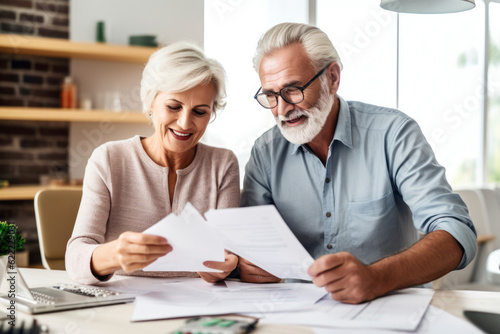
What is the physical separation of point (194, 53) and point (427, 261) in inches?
34.4

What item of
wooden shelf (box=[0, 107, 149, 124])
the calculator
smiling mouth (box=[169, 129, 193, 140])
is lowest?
the calculator

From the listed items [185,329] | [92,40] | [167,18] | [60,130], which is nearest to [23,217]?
[60,130]

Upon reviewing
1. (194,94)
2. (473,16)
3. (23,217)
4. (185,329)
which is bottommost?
(23,217)

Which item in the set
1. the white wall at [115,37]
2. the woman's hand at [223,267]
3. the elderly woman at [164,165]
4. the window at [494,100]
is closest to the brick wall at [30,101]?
the white wall at [115,37]

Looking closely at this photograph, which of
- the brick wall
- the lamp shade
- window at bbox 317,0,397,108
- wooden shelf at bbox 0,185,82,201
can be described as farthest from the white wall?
the lamp shade

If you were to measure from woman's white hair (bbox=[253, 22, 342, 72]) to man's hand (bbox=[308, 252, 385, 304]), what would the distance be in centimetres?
75

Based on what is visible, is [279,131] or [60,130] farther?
[60,130]

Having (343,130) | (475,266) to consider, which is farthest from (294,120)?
(475,266)

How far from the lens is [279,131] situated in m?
1.70

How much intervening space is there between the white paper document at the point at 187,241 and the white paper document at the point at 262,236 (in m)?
0.02

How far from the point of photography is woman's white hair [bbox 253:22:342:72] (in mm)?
1577

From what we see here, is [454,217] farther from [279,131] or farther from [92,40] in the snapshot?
[92,40]

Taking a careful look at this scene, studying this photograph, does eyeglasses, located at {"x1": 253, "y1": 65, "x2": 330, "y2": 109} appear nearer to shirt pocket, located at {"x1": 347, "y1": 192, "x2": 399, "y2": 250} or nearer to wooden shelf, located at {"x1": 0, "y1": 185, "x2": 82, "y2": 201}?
shirt pocket, located at {"x1": 347, "y1": 192, "x2": 399, "y2": 250}

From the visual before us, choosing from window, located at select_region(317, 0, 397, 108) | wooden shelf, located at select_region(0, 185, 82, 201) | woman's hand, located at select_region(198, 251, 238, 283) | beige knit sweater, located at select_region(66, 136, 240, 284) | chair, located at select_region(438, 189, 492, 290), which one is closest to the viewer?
woman's hand, located at select_region(198, 251, 238, 283)
